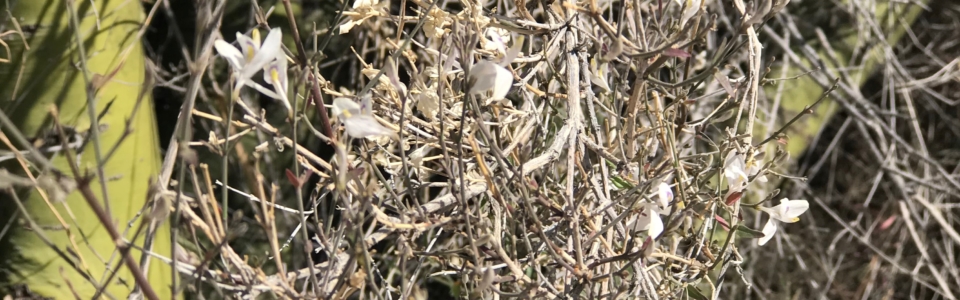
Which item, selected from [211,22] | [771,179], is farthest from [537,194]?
[771,179]

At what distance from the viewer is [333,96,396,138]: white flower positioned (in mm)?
458

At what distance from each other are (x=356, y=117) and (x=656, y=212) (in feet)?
0.85

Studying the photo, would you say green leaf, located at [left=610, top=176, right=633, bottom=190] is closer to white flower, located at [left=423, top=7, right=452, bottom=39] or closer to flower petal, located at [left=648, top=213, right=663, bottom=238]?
flower petal, located at [left=648, top=213, right=663, bottom=238]

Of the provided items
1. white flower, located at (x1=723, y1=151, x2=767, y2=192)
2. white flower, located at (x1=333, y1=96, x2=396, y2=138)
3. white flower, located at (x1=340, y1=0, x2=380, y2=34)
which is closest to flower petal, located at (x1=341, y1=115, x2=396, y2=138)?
white flower, located at (x1=333, y1=96, x2=396, y2=138)

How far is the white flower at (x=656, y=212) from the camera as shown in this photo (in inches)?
21.9

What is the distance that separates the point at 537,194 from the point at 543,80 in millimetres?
195

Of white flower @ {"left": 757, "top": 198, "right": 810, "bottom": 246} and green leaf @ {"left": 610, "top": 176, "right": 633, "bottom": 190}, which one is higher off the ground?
green leaf @ {"left": 610, "top": 176, "right": 633, "bottom": 190}

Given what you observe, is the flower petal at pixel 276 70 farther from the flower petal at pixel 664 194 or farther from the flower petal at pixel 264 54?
the flower petal at pixel 664 194

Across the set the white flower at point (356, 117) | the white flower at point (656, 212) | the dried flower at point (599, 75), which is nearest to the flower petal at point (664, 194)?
the white flower at point (656, 212)

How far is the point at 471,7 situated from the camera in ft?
2.00

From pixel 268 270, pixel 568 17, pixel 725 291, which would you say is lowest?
pixel 725 291

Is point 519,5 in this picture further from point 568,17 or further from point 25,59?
point 25,59

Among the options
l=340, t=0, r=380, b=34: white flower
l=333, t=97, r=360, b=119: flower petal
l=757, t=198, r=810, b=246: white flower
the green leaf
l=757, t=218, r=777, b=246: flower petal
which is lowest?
l=757, t=218, r=777, b=246: flower petal

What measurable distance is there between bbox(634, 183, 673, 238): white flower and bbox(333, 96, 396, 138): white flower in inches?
9.1
